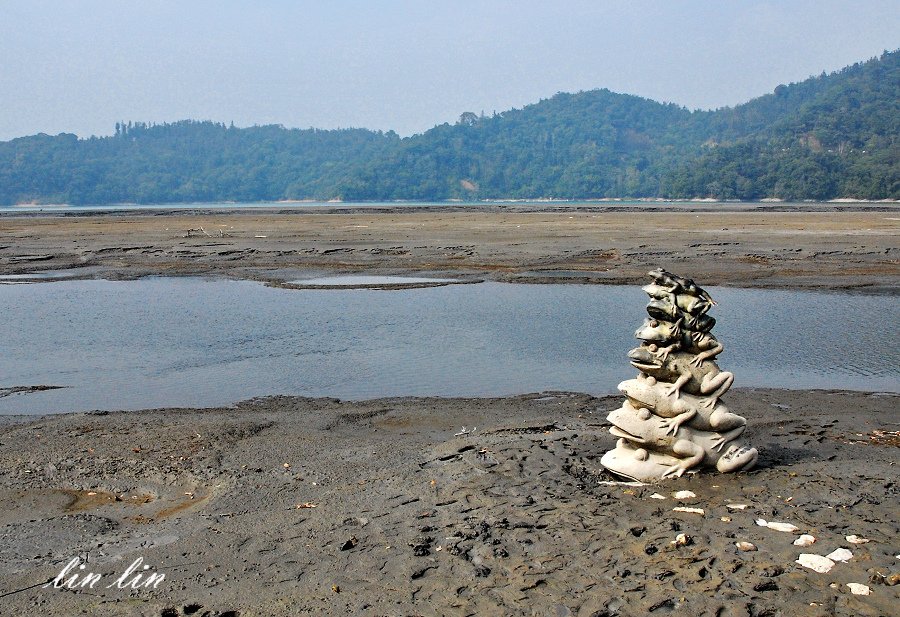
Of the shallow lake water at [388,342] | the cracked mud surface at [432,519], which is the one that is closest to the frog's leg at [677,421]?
the cracked mud surface at [432,519]

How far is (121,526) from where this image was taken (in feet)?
24.6

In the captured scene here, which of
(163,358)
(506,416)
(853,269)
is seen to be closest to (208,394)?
(163,358)

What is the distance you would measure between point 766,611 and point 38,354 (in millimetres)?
15716

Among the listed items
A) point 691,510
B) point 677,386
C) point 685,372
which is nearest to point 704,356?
point 685,372

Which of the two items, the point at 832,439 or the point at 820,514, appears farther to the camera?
the point at 832,439

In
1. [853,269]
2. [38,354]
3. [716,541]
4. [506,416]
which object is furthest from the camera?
[853,269]

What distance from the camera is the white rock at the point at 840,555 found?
593 cm

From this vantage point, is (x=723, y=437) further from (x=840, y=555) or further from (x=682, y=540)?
(x=840, y=555)

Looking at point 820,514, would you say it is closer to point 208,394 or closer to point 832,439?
point 832,439

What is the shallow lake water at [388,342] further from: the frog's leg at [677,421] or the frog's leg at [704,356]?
the frog's leg at [677,421]

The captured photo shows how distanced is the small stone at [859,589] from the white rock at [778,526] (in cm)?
87

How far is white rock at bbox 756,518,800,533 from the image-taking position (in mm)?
6457

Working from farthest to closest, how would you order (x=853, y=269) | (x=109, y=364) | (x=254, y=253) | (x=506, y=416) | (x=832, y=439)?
(x=254, y=253) < (x=853, y=269) < (x=109, y=364) < (x=506, y=416) < (x=832, y=439)

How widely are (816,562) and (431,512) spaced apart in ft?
9.92
